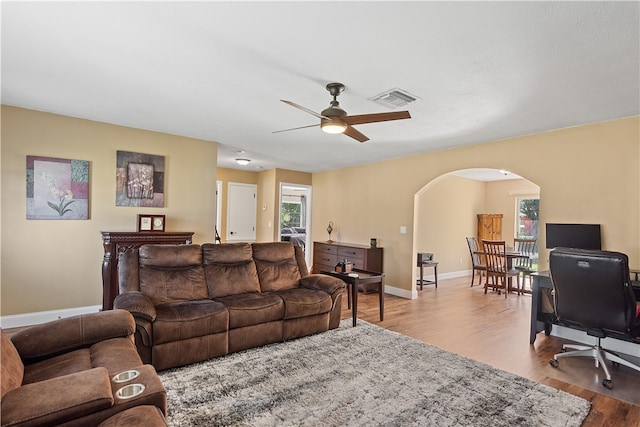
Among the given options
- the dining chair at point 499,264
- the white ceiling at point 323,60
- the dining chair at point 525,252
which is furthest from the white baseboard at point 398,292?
the white ceiling at point 323,60

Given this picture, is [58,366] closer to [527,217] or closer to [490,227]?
[490,227]

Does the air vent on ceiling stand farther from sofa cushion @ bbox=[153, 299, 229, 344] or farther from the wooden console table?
the wooden console table

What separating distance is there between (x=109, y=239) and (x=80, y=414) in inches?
125

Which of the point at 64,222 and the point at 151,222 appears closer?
the point at 64,222

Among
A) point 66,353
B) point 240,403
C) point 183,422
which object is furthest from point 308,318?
point 66,353

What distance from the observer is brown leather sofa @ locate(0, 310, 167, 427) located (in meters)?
1.16

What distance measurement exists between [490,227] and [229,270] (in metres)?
6.94

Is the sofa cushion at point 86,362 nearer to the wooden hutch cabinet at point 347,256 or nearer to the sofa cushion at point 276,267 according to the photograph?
the sofa cushion at point 276,267

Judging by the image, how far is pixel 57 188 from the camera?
3891mm

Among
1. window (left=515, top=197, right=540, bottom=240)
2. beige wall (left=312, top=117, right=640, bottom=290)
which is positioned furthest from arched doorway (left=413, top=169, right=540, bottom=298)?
beige wall (left=312, top=117, right=640, bottom=290)

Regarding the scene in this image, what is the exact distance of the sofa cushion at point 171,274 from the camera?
3037mm

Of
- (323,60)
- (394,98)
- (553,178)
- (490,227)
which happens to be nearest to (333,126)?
(323,60)

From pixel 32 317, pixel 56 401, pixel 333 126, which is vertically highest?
pixel 333 126

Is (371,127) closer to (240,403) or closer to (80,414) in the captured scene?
(240,403)
